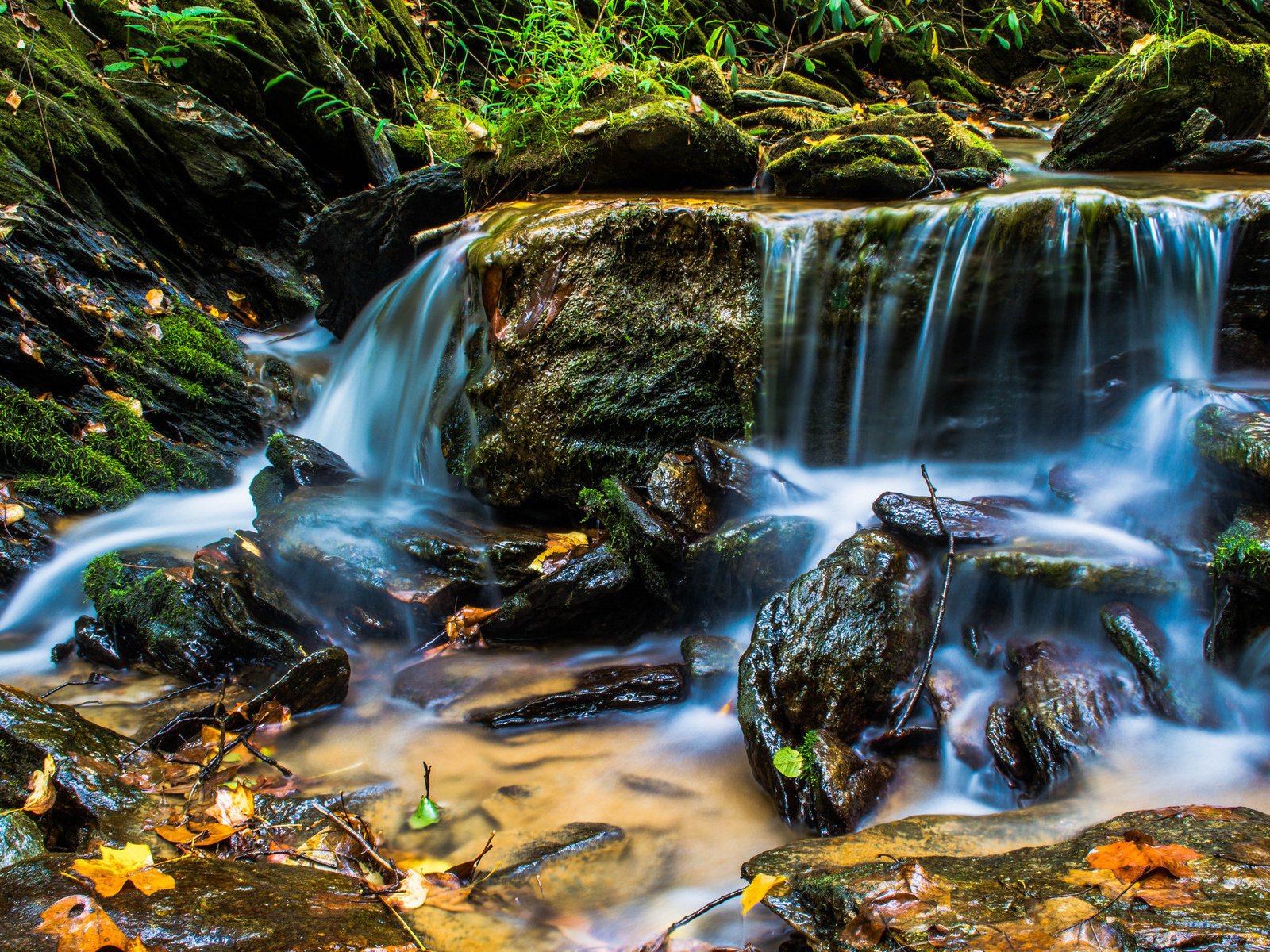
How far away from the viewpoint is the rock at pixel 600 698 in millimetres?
3318

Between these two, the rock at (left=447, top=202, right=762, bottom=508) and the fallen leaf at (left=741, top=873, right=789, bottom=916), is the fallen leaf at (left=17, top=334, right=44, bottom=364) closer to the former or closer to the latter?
the rock at (left=447, top=202, right=762, bottom=508)

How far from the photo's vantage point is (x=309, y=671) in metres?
3.28

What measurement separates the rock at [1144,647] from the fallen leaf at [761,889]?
195 cm

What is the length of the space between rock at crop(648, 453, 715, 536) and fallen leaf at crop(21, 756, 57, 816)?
2945 millimetres

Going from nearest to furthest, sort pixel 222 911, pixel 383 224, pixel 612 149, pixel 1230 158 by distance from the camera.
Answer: pixel 222 911
pixel 612 149
pixel 1230 158
pixel 383 224

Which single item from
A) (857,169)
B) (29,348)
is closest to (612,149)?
(857,169)

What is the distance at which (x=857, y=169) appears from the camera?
5.40m

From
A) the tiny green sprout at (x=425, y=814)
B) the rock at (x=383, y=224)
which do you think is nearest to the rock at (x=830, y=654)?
the tiny green sprout at (x=425, y=814)

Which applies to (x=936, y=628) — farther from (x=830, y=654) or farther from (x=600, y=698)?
(x=600, y=698)

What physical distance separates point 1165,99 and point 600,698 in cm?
740

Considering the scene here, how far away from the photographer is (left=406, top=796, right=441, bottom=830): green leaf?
8.69 ft

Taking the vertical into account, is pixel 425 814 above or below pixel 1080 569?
below

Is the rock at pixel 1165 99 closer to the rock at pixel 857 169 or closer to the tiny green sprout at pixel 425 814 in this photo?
the rock at pixel 857 169

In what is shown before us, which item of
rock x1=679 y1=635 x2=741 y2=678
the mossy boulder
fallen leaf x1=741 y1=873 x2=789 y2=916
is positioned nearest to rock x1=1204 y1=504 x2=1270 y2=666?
rock x1=679 y1=635 x2=741 y2=678
